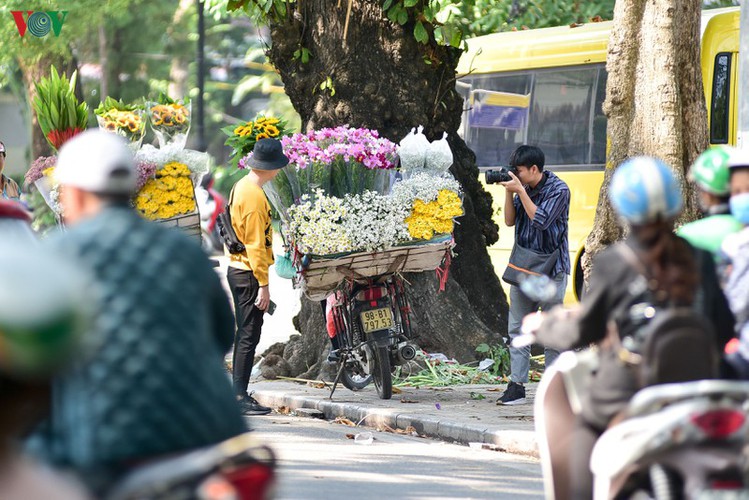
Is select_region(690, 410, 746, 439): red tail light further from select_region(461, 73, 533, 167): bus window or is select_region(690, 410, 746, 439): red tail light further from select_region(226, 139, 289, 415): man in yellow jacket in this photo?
select_region(461, 73, 533, 167): bus window

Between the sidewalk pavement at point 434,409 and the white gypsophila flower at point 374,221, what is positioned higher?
the white gypsophila flower at point 374,221

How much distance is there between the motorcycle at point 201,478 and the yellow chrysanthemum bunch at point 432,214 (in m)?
6.90

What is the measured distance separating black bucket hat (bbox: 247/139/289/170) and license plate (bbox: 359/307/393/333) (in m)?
1.36

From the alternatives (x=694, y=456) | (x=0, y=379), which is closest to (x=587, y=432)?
(x=694, y=456)

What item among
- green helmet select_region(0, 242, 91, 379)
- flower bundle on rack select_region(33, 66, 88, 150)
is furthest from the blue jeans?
green helmet select_region(0, 242, 91, 379)

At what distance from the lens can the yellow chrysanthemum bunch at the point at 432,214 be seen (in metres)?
10.6

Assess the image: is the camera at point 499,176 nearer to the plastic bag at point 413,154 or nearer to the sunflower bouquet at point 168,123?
the plastic bag at point 413,154

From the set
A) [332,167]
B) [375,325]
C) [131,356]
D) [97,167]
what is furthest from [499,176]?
[131,356]

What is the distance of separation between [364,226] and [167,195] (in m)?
1.49

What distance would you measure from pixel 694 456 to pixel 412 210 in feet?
21.3

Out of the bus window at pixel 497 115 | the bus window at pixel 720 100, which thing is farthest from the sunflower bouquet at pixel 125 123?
→ the bus window at pixel 497 115

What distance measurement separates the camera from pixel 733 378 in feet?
16.8

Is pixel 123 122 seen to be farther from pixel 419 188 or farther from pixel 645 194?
pixel 645 194

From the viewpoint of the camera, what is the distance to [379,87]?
12.6m
